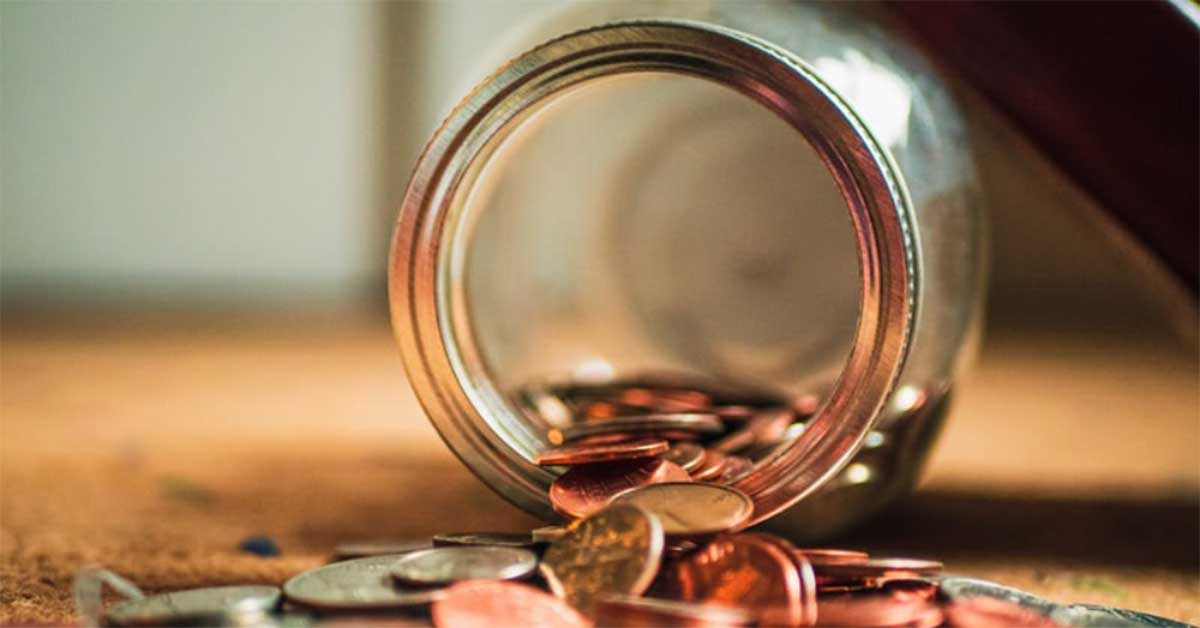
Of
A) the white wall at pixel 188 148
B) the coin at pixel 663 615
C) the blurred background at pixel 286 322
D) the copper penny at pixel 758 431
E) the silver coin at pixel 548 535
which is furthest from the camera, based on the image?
the white wall at pixel 188 148

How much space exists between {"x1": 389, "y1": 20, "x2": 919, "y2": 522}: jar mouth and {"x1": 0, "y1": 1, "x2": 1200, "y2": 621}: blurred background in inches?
8.1

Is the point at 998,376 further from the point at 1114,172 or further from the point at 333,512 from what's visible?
the point at 333,512

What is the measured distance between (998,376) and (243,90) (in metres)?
2.06

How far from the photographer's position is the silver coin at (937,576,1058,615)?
0.59 meters

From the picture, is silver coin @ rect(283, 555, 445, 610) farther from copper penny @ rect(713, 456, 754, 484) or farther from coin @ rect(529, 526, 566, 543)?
copper penny @ rect(713, 456, 754, 484)

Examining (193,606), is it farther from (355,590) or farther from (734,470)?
(734,470)

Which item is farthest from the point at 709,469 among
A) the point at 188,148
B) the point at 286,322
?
the point at 188,148

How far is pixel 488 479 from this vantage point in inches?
28.1

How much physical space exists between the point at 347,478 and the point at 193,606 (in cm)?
58

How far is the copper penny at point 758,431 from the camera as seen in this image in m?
0.77

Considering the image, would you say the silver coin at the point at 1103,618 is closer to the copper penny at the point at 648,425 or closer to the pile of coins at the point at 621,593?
the pile of coins at the point at 621,593

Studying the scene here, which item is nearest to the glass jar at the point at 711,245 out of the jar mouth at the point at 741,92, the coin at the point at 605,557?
the jar mouth at the point at 741,92

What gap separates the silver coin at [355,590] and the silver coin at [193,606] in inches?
0.6

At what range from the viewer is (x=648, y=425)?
28.2 inches
